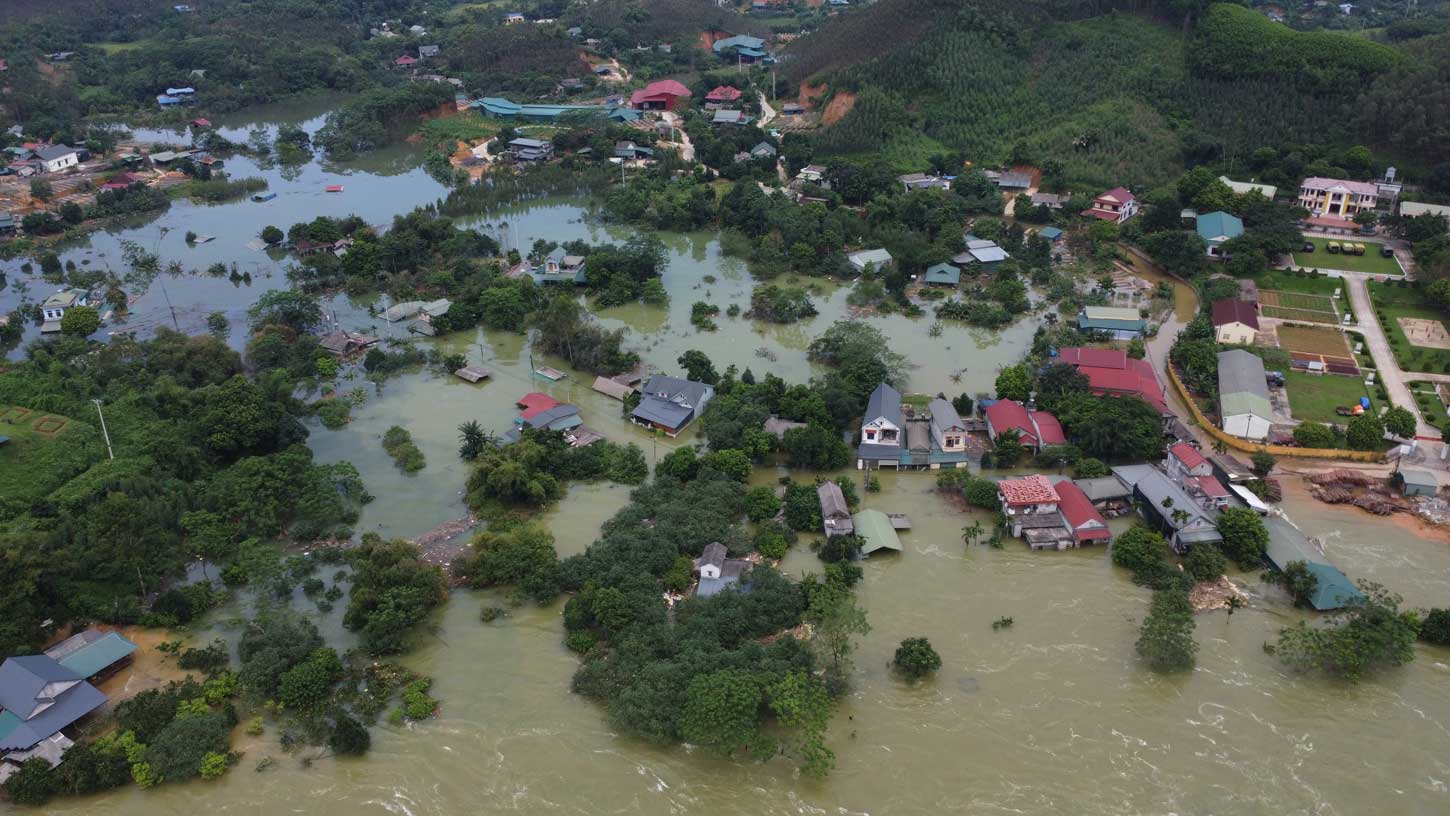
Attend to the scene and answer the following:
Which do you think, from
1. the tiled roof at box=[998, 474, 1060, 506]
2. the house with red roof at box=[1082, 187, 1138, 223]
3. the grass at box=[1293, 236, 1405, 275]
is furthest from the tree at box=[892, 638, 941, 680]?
the house with red roof at box=[1082, 187, 1138, 223]

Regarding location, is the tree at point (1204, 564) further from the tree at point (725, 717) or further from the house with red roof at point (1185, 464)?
the tree at point (725, 717)

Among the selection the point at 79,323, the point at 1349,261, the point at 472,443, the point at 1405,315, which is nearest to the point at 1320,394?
the point at 1405,315

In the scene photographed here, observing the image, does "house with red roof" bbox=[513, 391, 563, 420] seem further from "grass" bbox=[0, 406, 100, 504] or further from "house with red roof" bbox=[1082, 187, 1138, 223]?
"house with red roof" bbox=[1082, 187, 1138, 223]

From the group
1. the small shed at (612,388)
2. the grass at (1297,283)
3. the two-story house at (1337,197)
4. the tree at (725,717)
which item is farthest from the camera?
the two-story house at (1337,197)

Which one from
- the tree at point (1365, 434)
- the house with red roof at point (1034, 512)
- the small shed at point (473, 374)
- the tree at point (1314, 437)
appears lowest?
the small shed at point (473, 374)

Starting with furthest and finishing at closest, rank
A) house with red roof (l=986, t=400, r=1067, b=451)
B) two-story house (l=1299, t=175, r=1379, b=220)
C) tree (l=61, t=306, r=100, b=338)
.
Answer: two-story house (l=1299, t=175, r=1379, b=220) < tree (l=61, t=306, r=100, b=338) < house with red roof (l=986, t=400, r=1067, b=451)

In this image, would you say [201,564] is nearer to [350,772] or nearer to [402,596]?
[402,596]

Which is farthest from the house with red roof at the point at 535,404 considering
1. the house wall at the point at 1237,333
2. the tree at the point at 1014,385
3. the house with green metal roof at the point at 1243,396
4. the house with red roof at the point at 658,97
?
the house with red roof at the point at 658,97
